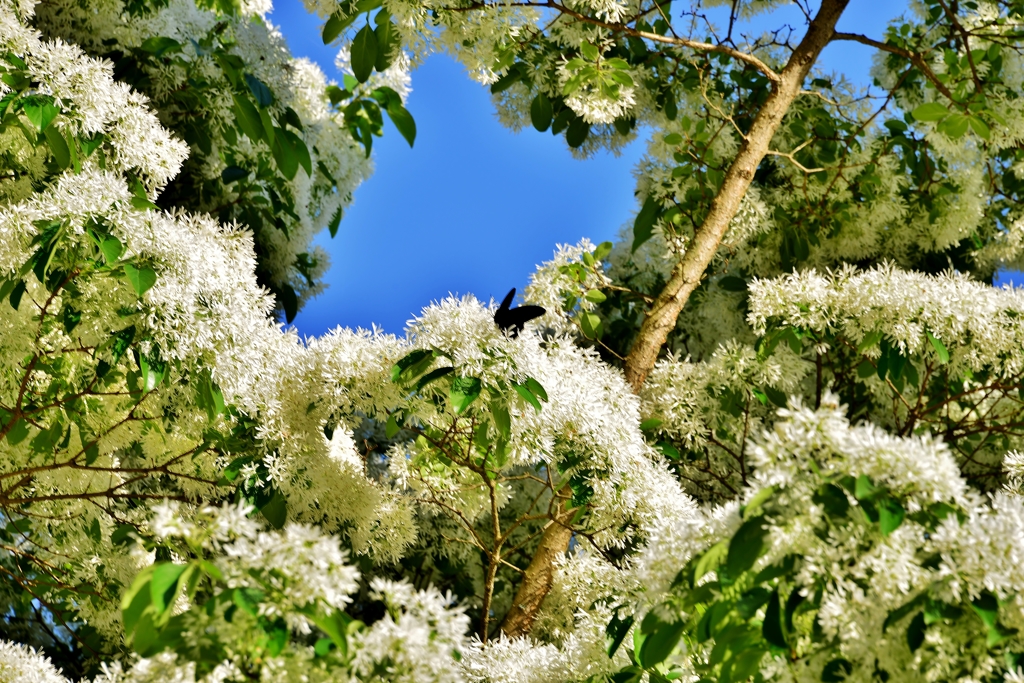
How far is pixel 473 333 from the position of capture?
183cm

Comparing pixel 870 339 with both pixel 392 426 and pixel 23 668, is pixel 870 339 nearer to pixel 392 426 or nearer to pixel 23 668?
pixel 392 426

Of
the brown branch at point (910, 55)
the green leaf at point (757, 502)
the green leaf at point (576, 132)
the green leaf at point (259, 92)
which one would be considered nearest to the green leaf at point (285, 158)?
the green leaf at point (259, 92)

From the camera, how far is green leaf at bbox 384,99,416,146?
381 centimetres

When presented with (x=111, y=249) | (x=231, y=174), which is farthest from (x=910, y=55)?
(x=231, y=174)

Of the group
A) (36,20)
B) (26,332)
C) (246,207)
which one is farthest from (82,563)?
(36,20)

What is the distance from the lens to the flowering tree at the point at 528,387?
3.17ft

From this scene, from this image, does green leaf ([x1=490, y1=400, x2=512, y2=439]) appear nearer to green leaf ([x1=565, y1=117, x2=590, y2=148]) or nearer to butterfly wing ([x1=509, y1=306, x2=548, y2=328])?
butterfly wing ([x1=509, y1=306, x2=548, y2=328])

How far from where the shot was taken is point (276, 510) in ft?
6.54

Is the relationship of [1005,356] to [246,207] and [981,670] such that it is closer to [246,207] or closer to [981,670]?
[981,670]

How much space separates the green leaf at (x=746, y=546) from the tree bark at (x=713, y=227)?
152 centimetres

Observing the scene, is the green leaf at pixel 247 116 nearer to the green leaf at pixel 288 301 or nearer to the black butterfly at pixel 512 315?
the green leaf at pixel 288 301

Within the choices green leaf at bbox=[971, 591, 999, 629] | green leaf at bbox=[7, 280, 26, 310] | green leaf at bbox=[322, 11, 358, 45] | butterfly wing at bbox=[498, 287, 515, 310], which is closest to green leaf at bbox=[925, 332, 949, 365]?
butterfly wing at bbox=[498, 287, 515, 310]

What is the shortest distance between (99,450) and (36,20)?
1.65m

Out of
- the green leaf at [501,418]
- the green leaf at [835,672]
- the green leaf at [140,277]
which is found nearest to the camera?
the green leaf at [835,672]
